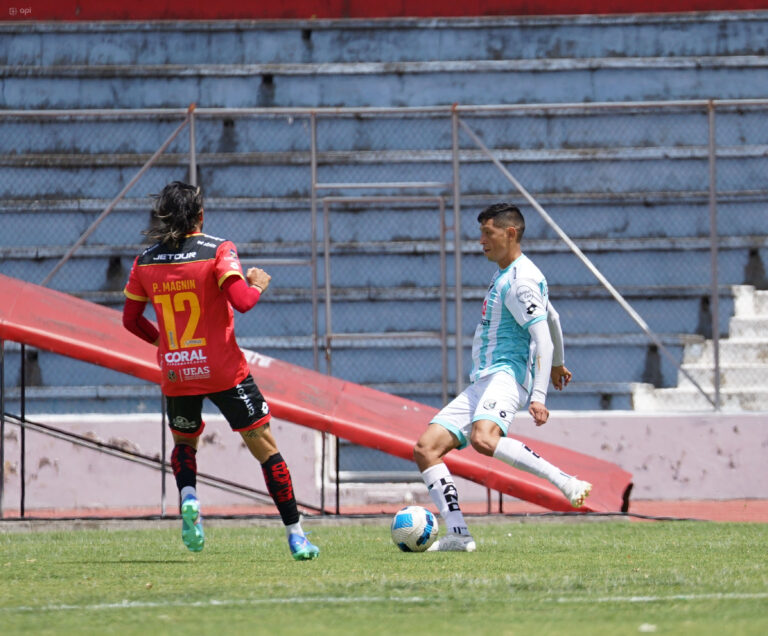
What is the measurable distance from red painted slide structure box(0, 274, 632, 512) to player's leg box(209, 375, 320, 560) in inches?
85.2

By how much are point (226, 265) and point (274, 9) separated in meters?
10.2

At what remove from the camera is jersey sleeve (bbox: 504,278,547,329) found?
697 cm

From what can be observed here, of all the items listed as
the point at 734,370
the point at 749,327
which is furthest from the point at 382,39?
the point at 734,370

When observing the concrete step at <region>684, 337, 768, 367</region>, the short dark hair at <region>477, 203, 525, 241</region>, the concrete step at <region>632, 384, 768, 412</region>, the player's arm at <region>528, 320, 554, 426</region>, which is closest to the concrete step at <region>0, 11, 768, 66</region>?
the concrete step at <region>684, 337, 768, 367</region>

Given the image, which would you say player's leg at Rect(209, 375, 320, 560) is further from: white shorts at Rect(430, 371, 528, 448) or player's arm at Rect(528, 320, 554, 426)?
player's arm at Rect(528, 320, 554, 426)

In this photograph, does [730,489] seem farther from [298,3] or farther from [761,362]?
[298,3]

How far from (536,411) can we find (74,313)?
391 centimetres

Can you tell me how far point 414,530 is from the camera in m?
6.94

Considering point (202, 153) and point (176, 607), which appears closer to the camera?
point (176, 607)

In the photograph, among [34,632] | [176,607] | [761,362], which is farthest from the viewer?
[761,362]

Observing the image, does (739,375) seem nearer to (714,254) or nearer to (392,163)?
(714,254)

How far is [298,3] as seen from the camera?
52.3ft

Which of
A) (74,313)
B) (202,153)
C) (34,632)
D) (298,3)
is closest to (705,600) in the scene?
(34,632)

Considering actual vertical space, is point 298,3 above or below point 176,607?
above
